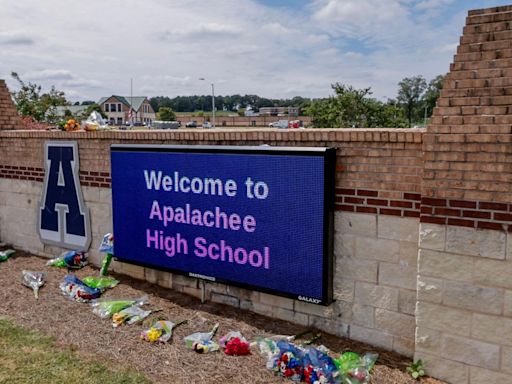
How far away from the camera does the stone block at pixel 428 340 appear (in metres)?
4.07

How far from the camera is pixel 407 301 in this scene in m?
4.40

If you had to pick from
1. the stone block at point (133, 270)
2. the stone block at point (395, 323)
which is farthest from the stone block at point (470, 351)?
the stone block at point (133, 270)

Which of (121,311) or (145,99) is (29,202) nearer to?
(121,311)

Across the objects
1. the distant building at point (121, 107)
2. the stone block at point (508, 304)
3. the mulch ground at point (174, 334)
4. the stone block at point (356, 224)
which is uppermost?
the distant building at point (121, 107)

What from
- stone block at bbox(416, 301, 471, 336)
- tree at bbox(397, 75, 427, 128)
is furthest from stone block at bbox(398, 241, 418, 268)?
tree at bbox(397, 75, 427, 128)

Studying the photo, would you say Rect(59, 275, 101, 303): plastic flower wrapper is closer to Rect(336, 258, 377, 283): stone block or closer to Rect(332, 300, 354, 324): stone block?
Rect(332, 300, 354, 324): stone block

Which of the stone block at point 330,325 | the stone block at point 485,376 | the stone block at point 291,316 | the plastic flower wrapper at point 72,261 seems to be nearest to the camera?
the stone block at point 485,376

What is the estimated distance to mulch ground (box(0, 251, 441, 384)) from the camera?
4289 mm

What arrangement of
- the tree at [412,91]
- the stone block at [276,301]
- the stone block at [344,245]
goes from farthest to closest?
the tree at [412,91], the stone block at [276,301], the stone block at [344,245]

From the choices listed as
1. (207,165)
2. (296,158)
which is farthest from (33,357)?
(296,158)

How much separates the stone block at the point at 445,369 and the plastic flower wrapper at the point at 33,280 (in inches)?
185

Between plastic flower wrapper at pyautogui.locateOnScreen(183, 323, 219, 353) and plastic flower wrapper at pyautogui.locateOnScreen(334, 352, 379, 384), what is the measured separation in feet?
3.90

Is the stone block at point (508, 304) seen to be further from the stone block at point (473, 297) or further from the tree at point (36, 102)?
the tree at point (36, 102)

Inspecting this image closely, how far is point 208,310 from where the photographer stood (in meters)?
5.61
